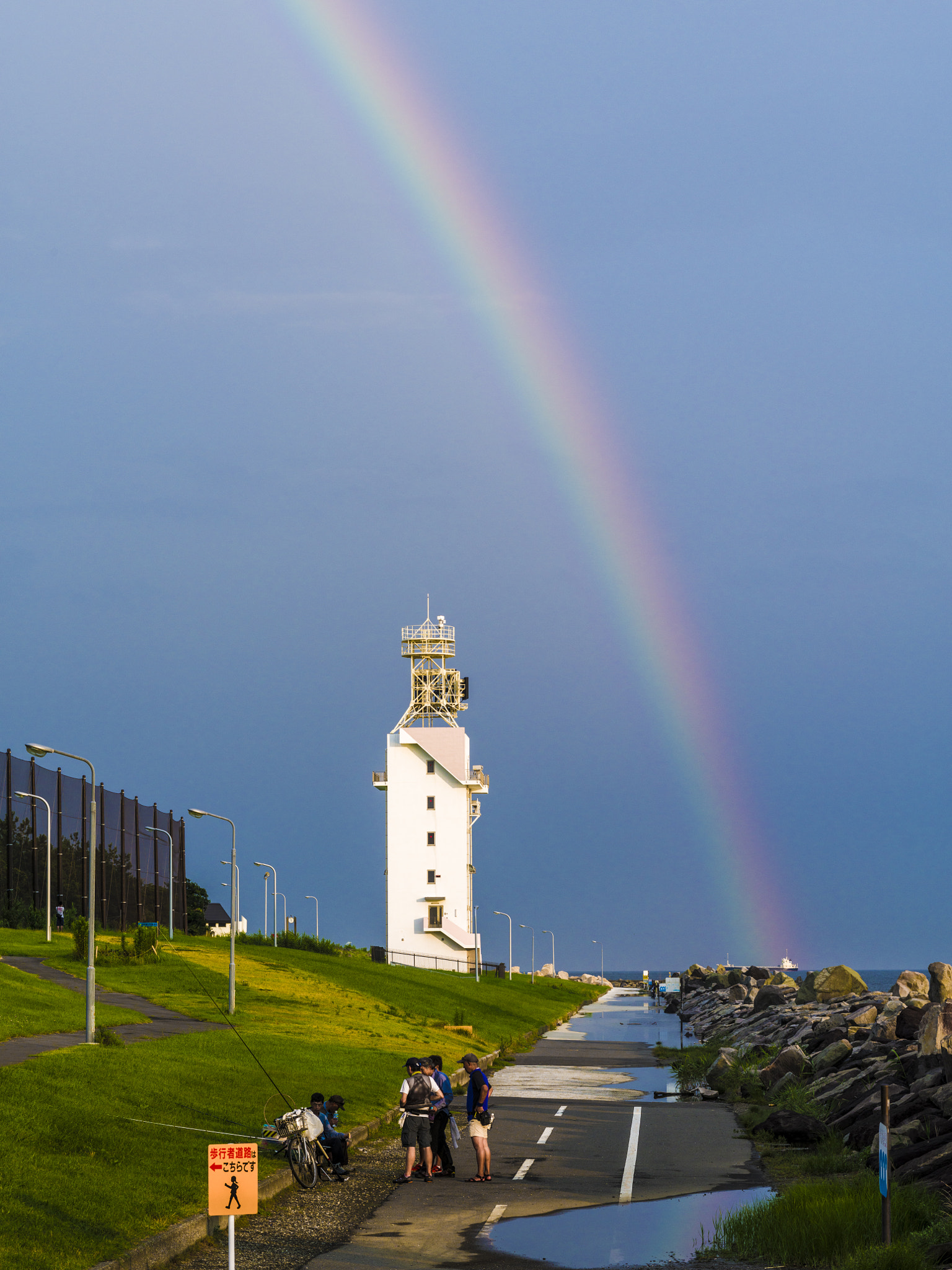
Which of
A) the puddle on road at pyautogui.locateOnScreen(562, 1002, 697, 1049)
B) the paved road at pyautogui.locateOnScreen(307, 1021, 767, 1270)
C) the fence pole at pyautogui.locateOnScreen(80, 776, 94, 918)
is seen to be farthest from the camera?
the fence pole at pyautogui.locateOnScreen(80, 776, 94, 918)

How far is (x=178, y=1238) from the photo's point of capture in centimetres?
1503

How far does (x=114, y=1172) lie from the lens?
17344 mm

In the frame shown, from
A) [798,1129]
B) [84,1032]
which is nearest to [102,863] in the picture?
[84,1032]

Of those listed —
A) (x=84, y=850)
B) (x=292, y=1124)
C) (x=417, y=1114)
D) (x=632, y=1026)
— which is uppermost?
(x=84, y=850)

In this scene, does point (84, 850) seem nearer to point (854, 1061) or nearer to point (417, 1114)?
point (854, 1061)

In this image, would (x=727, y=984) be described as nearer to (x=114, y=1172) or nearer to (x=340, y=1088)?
(x=340, y=1088)

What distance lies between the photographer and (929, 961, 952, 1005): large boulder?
54.5 m

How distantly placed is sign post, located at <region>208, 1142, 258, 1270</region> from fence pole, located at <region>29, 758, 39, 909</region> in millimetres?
64714

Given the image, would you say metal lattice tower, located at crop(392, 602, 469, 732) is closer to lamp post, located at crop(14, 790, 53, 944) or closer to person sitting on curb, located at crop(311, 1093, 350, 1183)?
lamp post, located at crop(14, 790, 53, 944)

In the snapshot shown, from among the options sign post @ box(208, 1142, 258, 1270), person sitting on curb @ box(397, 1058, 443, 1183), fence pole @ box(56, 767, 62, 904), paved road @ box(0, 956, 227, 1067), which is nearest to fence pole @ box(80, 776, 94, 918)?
fence pole @ box(56, 767, 62, 904)

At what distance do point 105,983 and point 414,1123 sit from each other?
103 feet

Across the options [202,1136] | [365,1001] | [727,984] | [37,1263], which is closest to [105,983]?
[365,1001]

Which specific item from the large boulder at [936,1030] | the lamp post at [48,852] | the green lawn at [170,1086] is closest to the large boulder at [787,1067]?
the large boulder at [936,1030]

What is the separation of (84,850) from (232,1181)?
74.5m
